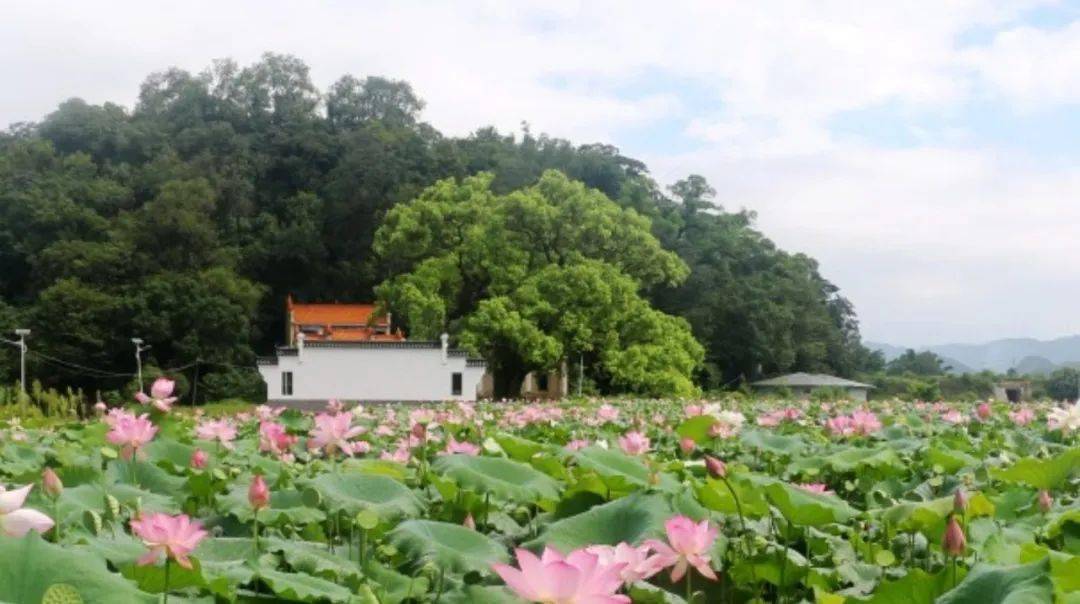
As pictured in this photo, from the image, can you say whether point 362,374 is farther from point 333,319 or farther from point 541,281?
point 333,319

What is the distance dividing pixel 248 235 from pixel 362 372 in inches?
725

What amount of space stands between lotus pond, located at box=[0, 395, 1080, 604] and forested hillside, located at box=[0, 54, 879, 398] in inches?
1029

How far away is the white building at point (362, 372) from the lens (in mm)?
30516

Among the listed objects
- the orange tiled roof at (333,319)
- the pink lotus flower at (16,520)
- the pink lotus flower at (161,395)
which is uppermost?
the orange tiled roof at (333,319)

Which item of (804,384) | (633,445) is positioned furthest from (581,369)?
(633,445)

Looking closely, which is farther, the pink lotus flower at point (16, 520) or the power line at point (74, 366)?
the power line at point (74, 366)

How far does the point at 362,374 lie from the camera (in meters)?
31.1

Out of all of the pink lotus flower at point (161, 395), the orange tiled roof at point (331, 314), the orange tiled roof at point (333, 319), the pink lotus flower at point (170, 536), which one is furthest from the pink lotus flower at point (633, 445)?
the orange tiled roof at point (331, 314)

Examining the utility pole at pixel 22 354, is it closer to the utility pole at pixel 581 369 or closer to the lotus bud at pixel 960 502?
the utility pole at pixel 581 369

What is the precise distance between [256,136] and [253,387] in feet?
61.3

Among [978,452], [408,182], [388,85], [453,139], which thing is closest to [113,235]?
[408,182]

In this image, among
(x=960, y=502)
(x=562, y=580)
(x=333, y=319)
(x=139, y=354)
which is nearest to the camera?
(x=562, y=580)

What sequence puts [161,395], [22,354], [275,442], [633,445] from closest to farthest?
1. [633,445]
2. [275,442]
3. [161,395]
4. [22,354]

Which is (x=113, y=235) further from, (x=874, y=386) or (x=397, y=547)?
(x=397, y=547)
